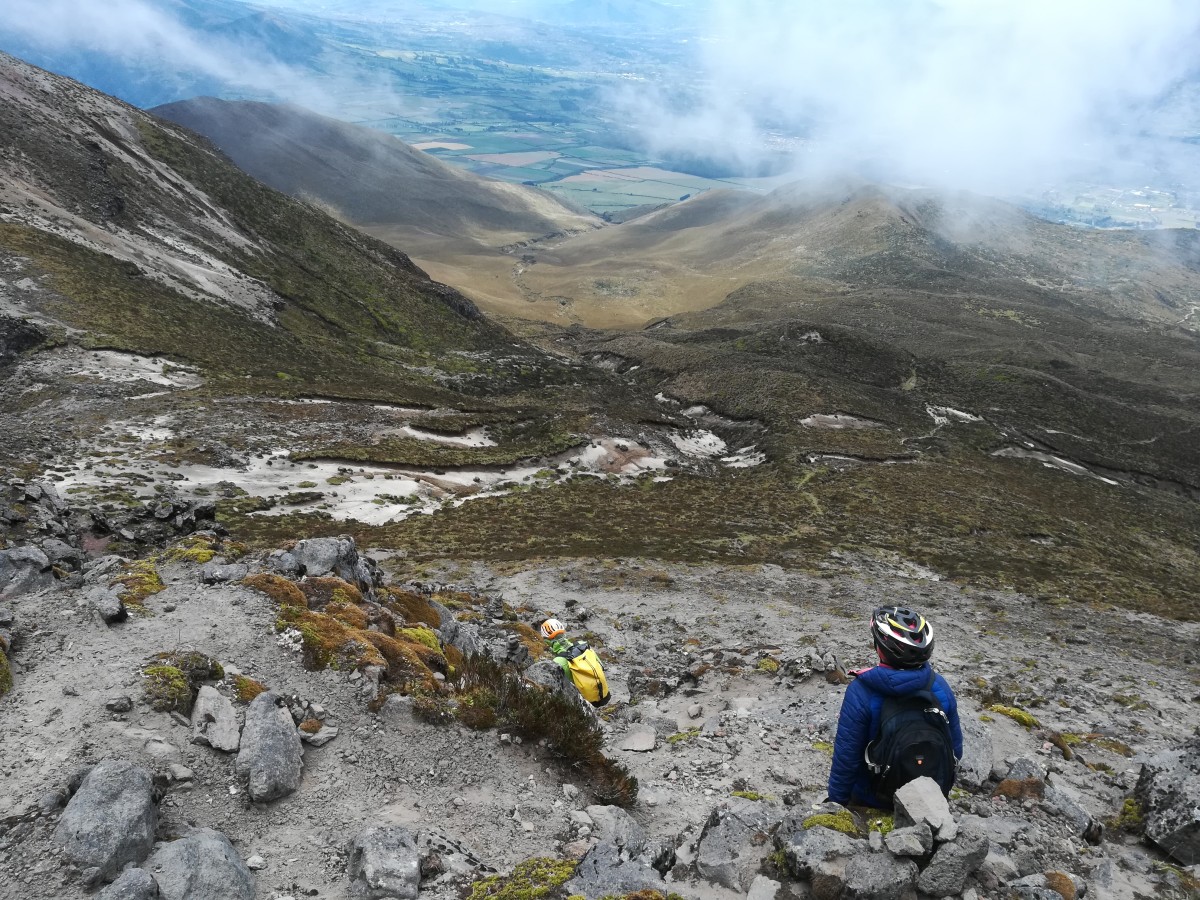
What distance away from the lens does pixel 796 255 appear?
653 feet

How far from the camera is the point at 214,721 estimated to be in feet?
31.3

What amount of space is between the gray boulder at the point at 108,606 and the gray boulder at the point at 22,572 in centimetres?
240

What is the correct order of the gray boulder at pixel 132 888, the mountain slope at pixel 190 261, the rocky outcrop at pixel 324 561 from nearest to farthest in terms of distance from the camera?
the gray boulder at pixel 132 888 < the rocky outcrop at pixel 324 561 < the mountain slope at pixel 190 261

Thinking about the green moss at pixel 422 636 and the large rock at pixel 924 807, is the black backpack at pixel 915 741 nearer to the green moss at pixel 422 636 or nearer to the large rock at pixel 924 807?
the large rock at pixel 924 807

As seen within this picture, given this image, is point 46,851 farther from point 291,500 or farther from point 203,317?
point 203,317

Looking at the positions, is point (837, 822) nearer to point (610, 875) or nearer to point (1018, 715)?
point (610, 875)

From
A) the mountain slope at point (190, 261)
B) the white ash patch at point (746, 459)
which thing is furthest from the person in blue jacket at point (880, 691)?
the mountain slope at point (190, 261)

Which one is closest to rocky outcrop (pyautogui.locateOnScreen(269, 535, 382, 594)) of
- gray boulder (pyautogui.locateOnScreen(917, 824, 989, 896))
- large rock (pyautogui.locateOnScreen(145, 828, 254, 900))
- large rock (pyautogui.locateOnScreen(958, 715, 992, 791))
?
large rock (pyautogui.locateOnScreen(145, 828, 254, 900))

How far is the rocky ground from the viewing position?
7422mm

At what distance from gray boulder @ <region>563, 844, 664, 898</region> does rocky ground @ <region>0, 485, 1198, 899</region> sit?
0.08ft

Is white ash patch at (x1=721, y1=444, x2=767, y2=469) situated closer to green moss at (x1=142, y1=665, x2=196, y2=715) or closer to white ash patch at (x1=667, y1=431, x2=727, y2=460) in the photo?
white ash patch at (x1=667, y1=431, x2=727, y2=460)

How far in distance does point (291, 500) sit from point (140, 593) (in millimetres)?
21866

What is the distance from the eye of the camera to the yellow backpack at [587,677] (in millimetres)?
13875

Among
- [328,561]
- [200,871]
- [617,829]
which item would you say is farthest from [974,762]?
[328,561]
